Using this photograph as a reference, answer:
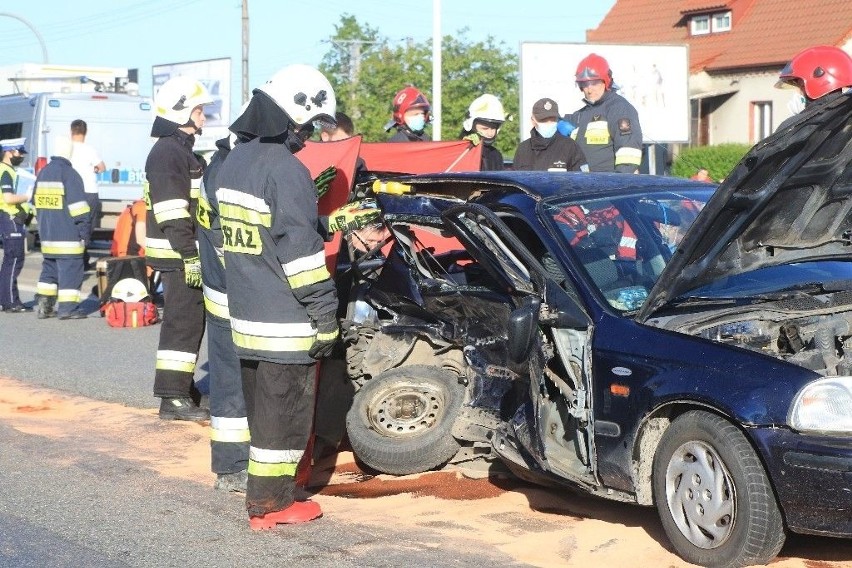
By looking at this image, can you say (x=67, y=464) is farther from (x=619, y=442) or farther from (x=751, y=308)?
(x=751, y=308)

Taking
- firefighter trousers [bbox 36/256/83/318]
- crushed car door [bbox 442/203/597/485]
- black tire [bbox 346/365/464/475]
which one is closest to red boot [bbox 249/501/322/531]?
black tire [bbox 346/365/464/475]

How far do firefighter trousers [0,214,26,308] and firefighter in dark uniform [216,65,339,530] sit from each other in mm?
9747

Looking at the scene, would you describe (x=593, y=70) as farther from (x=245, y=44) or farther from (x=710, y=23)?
(x=710, y=23)

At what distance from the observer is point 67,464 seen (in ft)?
24.7

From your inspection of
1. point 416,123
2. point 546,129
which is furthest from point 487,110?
point 416,123

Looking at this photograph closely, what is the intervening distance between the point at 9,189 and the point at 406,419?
9.79 m

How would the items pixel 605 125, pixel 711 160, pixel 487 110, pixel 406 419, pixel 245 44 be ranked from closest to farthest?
pixel 406 419
pixel 605 125
pixel 487 110
pixel 711 160
pixel 245 44

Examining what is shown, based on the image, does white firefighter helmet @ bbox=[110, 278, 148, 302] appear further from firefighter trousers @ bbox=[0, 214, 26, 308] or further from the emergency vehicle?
the emergency vehicle

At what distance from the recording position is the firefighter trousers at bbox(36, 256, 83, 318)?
1435cm

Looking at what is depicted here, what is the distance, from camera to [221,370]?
702cm

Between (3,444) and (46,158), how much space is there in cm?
1557

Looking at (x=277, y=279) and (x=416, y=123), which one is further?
(x=416, y=123)

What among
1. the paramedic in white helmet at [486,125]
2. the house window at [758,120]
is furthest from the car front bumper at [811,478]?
the house window at [758,120]

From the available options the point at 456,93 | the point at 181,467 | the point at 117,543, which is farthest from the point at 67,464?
the point at 456,93
